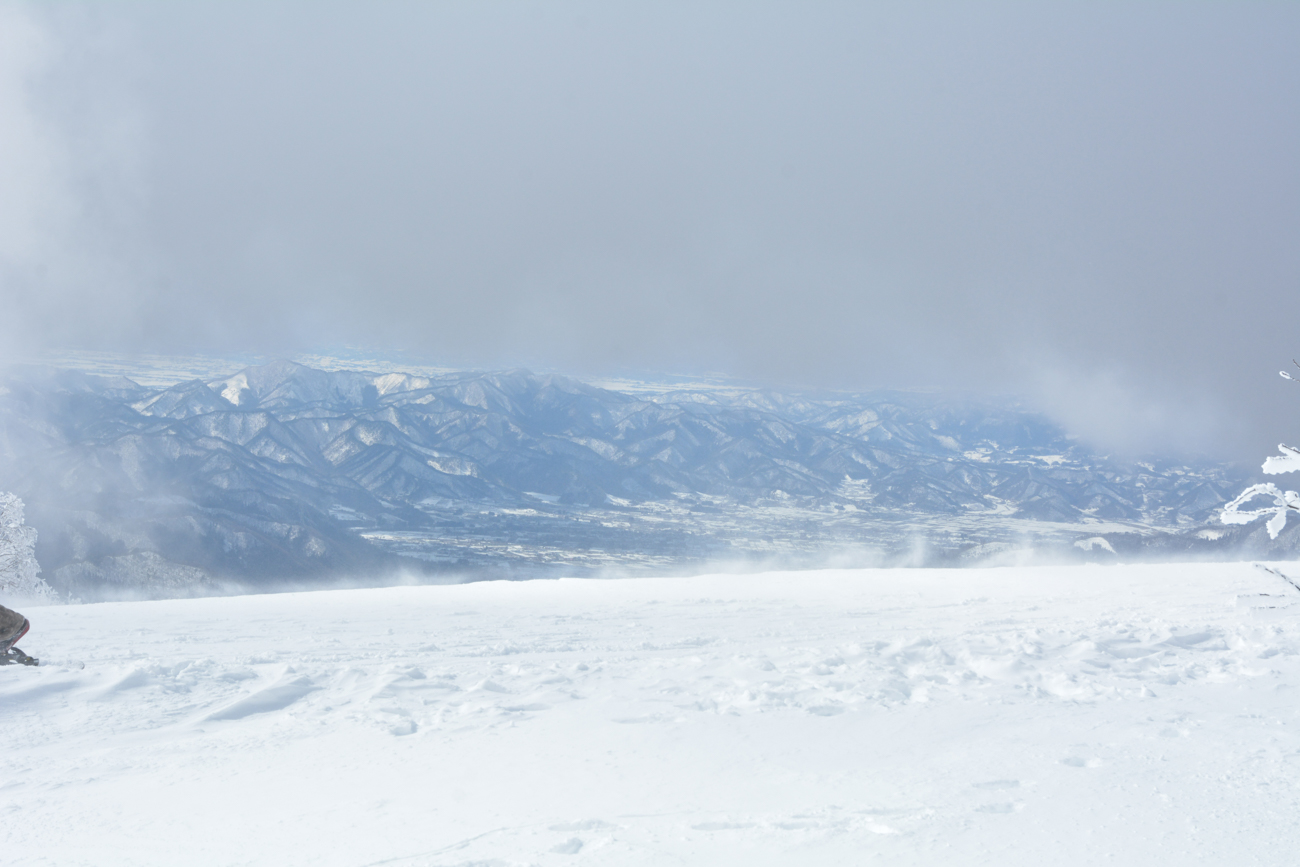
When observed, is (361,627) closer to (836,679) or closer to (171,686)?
(171,686)

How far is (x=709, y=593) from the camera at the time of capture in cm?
2038

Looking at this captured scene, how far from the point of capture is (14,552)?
49.4m

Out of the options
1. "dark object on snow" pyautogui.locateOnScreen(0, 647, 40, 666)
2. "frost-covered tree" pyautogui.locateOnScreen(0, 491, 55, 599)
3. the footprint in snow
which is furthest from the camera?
"frost-covered tree" pyautogui.locateOnScreen(0, 491, 55, 599)

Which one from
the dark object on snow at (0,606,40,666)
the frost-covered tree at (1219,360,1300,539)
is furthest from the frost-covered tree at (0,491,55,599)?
the frost-covered tree at (1219,360,1300,539)

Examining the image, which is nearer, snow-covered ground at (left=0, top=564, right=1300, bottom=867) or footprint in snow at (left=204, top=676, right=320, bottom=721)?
snow-covered ground at (left=0, top=564, right=1300, bottom=867)

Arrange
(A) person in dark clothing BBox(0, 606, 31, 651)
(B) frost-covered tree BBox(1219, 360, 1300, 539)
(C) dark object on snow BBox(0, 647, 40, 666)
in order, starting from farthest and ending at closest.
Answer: (C) dark object on snow BBox(0, 647, 40, 666) → (A) person in dark clothing BBox(0, 606, 31, 651) → (B) frost-covered tree BBox(1219, 360, 1300, 539)

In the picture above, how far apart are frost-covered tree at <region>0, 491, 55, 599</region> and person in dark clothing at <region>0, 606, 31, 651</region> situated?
48521 mm

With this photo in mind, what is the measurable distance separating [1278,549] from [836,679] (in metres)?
205

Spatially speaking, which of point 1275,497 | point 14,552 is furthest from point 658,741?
point 14,552

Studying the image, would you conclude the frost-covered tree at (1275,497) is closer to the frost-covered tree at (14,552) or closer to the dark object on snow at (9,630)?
the dark object on snow at (9,630)

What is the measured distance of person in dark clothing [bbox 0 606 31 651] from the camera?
8.00 m

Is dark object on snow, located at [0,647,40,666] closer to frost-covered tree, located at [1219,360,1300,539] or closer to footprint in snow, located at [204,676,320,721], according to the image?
footprint in snow, located at [204,676,320,721]

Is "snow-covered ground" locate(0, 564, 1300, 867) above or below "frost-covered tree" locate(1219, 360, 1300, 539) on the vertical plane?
below

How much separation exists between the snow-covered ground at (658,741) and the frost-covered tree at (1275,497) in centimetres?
240
